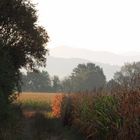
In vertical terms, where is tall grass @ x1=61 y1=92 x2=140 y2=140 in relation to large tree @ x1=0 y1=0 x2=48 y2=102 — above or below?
below

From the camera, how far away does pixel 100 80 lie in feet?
323

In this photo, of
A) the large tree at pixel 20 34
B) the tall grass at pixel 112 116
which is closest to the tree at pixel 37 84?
the large tree at pixel 20 34

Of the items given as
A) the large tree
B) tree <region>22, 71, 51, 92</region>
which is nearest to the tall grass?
the large tree

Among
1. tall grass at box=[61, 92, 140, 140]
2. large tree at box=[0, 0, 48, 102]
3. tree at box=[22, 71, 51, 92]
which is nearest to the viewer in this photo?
tall grass at box=[61, 92, 140, 140]

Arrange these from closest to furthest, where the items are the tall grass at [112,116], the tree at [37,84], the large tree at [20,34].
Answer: the tall grass at [112,116]
the large tree at [20,34]
the tree at [37,84]

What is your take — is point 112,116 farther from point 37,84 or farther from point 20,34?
point 37,84

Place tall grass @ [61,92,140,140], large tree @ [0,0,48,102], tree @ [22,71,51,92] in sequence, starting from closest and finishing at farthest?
tall grass @ [61,92,140,140]
large tree @ [0,0,48,102]
tree @ [22,71,51,92]

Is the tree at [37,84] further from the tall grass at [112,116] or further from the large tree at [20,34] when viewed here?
the tall grass at [112,116]

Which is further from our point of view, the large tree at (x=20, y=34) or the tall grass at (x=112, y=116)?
the large tree at (x=20, y=34)

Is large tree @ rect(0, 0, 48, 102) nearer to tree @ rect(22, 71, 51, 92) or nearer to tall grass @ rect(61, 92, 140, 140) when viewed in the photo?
tall grass @ rect(61, 92, 140, 140)

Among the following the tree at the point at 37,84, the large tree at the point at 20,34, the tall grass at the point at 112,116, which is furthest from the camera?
the tree at the point at 37,84

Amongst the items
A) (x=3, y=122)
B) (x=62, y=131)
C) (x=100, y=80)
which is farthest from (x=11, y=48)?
(x=100, y=80)

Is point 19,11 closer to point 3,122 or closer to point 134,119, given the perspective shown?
point 3,122

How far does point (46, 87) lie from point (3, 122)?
82.9m
